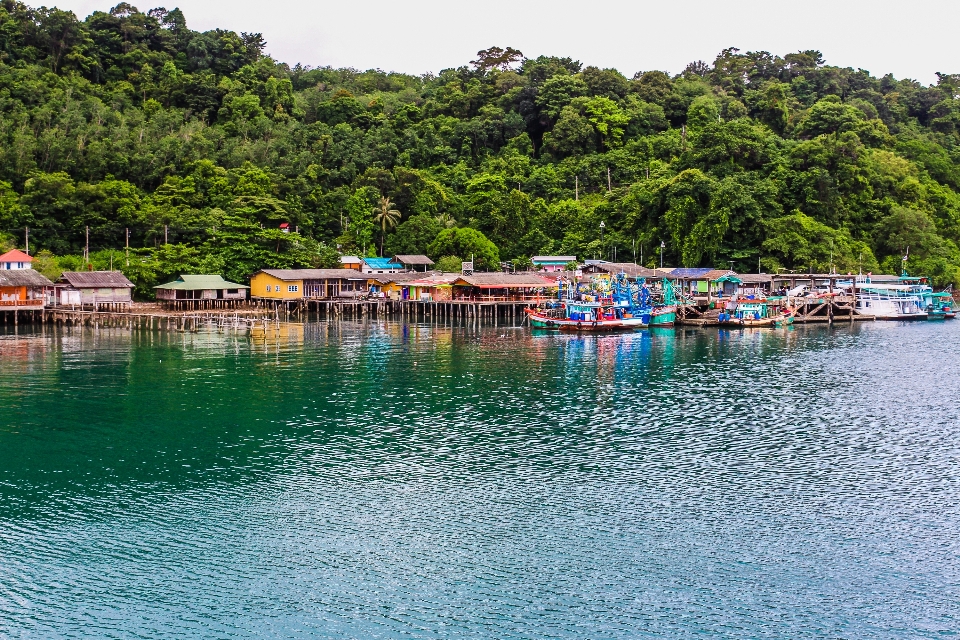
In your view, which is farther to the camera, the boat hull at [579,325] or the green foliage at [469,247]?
the green foliage at [469,247]

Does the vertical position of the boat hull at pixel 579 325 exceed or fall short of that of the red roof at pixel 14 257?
it falls short

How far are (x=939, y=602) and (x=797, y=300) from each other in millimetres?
49527

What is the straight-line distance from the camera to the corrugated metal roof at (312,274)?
62375 mm

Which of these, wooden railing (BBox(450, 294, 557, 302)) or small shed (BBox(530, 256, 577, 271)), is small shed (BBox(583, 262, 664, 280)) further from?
wooden railing (BBox(450, 294, 557, 302))

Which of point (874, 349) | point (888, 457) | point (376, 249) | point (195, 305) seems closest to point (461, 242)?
point (376, 249)

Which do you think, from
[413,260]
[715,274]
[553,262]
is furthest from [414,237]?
[715,274]

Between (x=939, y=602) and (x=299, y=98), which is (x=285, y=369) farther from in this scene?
(x=299, y=98)

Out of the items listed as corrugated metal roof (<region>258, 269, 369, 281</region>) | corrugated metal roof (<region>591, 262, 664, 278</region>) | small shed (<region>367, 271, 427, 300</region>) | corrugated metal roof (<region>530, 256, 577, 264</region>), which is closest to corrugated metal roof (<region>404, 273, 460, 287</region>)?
small shed (<region>367, 271, 427, 300</region>)

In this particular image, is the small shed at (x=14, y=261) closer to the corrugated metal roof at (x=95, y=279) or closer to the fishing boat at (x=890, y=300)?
the corrugated metal roof at (x=95, y=279)

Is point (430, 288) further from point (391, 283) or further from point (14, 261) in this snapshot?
point (14, 261)

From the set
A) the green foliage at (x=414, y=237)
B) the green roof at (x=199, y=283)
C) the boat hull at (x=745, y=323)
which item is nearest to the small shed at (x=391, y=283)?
the green foliage at (x=414, y=237)

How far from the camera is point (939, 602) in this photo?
14586 millimetres

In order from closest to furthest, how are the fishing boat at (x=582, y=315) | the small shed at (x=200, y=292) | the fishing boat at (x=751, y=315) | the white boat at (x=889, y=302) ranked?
the fishing boat at (x=582, y=315), the fishing boat at (x=751, y=315), the small shed at (x=200, y=292), the white boat at (x=889, y=302)

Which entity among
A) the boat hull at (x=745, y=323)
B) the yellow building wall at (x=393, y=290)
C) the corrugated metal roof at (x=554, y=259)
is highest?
the corrugated metal roof at (x=554, y=259)
